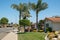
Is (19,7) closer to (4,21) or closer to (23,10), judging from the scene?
(23,10)

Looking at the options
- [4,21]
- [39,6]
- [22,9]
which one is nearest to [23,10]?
[22,9]

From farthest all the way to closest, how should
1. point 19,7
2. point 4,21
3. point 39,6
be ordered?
1. point 4,21
2. point 19,7
3. point 39,6

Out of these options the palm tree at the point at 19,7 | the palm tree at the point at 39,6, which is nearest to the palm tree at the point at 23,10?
the palm tree at the point at 19,7

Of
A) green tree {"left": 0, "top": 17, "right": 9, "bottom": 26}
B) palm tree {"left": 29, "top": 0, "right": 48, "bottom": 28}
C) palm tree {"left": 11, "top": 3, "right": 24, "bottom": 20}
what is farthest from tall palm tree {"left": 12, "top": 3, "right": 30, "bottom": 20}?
green tree {"left": 0, "top": 17, "right": 9, "bottom": 26}

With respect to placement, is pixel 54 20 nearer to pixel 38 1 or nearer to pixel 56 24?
pixel 56 24

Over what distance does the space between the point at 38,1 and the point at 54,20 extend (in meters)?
9.83

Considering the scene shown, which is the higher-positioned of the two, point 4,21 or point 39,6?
point 39,6

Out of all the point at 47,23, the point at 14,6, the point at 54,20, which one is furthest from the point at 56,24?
the point at 14,6

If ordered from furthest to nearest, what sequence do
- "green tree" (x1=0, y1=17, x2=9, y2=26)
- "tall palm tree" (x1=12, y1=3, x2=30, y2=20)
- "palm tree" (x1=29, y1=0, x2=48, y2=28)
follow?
"green tree" (x1=0, y1=17, x2=9, y2=26)
"tall palm tree" (x1=12, y1=3, x2=30, y2=20)
"palm tree" (x1=29, y1=0, x2=48, y2=28)

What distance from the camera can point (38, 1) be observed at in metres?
44.3

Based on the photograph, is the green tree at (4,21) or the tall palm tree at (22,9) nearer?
the tall palm tree at (22,9)

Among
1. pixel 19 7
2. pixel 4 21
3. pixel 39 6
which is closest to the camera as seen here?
pixel 39 6

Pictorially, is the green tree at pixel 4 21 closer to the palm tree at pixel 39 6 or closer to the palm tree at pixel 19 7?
the palm tree at pixel 19 7

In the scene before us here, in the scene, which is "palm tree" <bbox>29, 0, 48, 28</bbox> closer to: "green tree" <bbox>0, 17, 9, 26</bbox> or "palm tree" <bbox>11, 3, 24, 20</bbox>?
"palm tree" <bbox>11, 3, 24, 20</bbox>
